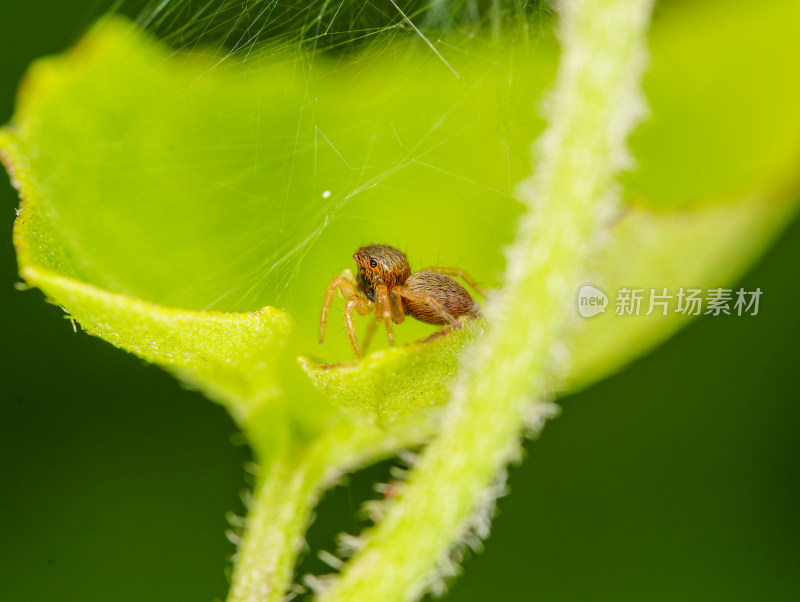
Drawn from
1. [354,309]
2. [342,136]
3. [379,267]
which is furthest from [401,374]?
[379,267]

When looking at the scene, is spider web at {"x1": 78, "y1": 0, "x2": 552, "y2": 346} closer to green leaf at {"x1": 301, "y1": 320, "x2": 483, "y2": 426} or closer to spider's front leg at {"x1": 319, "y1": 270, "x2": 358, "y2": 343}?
spider's front leg at {"x1": 319, "y1": 270, "x2": 358, "y2": 343}

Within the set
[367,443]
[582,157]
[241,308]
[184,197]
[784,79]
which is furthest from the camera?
[784,79]

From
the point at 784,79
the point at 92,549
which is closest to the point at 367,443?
the point at 92,549

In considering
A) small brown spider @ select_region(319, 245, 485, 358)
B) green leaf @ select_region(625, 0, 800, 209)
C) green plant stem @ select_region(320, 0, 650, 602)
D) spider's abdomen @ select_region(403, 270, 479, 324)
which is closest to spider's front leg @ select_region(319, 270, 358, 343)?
small brown spider @ select_region(319, 245, 485, 358)

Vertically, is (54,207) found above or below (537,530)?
below

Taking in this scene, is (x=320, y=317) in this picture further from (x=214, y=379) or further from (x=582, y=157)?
(x=582, y=157)

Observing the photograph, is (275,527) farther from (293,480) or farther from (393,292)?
(393,292)
